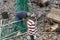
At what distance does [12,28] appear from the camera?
874 centimetres

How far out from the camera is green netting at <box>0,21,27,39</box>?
8406 millimetres

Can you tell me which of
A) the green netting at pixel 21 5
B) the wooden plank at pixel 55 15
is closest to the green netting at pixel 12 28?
the green netting at pixel 21 5

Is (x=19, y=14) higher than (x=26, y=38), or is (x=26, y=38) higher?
(x=19, y=14)

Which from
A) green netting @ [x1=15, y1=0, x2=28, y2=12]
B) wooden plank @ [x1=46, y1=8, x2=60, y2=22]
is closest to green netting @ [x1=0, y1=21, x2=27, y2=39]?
green netting @ [x1=15, y1=0, x2=28, y2=12]

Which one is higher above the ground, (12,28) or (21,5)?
(21,5)

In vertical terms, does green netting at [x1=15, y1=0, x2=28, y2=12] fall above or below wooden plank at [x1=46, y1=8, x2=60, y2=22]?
above

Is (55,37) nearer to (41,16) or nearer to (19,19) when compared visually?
(19,19)

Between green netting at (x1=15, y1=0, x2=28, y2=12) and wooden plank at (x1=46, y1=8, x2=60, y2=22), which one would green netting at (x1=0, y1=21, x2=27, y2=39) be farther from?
wooden plank at (x1=46, y1=8, x2=60, y2=22)

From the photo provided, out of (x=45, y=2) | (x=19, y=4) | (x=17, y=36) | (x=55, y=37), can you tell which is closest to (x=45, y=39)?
(x=55, y=37)

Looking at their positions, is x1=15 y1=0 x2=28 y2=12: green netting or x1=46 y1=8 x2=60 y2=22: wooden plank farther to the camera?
x1=46 y1=8 x2=60 y2=22: wooden plank

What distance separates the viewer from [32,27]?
7422mm

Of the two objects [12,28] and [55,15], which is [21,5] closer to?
[12,28]

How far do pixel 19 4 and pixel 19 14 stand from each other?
80 cm

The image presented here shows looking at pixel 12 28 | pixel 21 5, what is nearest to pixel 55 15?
pixel 21 5
